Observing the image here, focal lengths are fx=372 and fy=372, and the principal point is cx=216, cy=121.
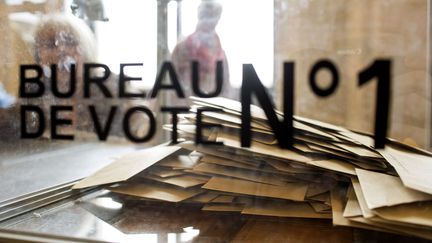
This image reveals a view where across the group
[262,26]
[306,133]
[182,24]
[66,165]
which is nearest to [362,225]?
[306,133]

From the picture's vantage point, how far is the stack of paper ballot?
73 centimetres

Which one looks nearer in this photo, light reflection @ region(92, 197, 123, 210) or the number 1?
the number 1

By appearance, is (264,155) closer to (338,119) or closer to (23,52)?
(338,119)

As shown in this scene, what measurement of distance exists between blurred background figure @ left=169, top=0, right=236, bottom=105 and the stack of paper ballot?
37 millimetres

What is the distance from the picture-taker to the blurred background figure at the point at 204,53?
84 centimetres

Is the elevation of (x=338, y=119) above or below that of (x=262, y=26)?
below

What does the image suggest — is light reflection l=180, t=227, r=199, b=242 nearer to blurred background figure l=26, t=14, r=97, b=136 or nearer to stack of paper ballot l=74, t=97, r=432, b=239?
stack of paper ballot l=74, t=97, r=432, b=239

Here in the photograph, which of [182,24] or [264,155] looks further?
[182,24]

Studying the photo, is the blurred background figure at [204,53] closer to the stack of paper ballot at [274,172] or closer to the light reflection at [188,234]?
the stack of paper ballot at [274,172]

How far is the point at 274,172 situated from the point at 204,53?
31 cm

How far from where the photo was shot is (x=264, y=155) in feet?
2.58

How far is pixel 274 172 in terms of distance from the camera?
0.81m

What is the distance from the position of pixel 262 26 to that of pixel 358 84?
0.28 m

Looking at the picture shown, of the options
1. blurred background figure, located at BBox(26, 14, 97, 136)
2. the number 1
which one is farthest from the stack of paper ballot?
blurred background figure, located at BBox(26, 14, 97, 136)
